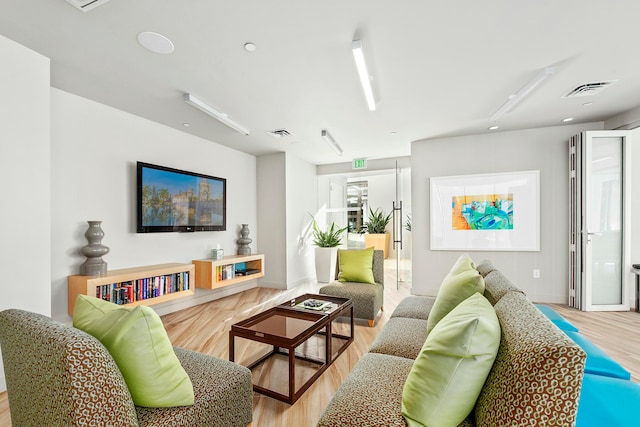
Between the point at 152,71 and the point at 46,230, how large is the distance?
1.57 m

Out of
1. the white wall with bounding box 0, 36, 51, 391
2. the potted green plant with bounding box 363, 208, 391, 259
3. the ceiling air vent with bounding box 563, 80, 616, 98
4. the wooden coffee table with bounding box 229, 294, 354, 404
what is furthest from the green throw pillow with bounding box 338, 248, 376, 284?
the potted green plant with bounding box 363, 208, 391, 259

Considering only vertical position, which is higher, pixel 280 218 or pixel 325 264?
pixel 280 218

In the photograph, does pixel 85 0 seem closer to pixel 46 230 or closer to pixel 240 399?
pixel 46 230

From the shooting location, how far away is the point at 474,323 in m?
1.00

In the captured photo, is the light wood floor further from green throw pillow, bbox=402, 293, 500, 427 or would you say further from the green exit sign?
the green exit sign

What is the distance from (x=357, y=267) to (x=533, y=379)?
9.20 feet

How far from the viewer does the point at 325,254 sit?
228 inches

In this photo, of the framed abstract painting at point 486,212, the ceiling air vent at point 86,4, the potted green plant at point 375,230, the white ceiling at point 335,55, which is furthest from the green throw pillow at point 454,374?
the potted green plant at point 375,230

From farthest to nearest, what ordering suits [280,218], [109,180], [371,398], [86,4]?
[280,218]
[109,180]
[86,4]
[371,398]

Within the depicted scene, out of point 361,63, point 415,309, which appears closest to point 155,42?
point 361,63

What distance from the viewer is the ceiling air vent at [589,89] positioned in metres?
2.79

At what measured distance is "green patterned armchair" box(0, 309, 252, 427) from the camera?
888 millimetres

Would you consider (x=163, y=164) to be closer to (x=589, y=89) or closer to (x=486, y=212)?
(x=486, y=212)

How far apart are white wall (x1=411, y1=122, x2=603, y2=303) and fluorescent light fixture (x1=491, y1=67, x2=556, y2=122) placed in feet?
3.15
